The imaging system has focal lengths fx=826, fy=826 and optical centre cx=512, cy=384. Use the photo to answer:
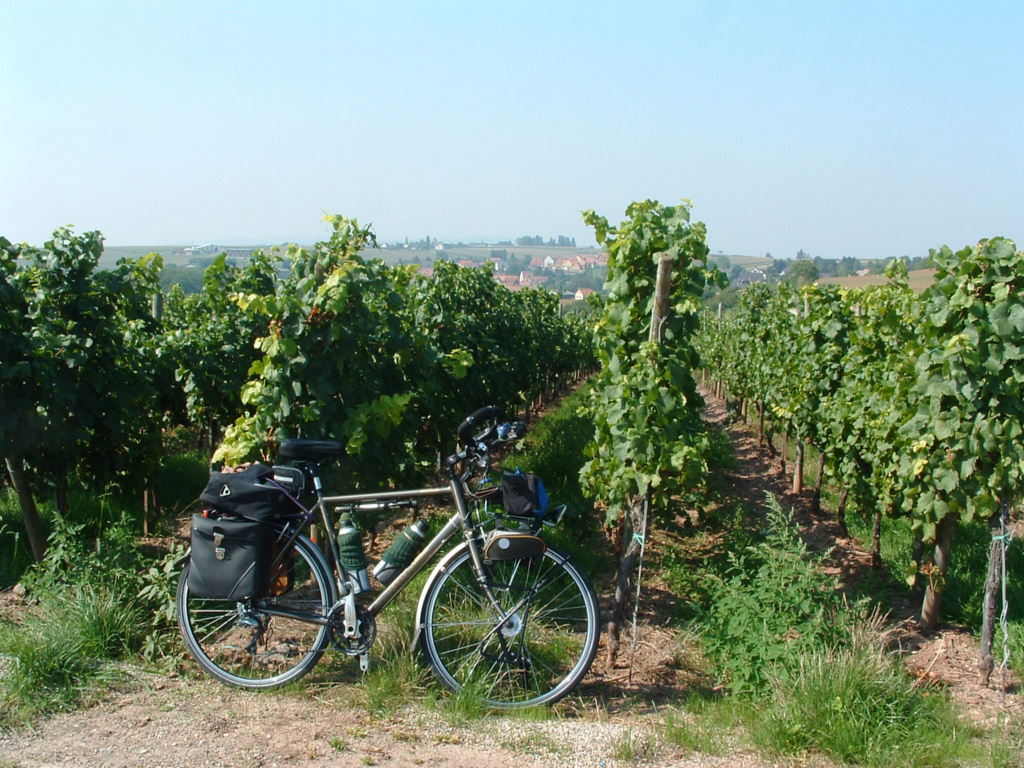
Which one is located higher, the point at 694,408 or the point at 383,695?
the point at 694,408

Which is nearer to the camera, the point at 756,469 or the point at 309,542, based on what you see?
the point at 309,542

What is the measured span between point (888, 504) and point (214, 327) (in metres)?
5.83

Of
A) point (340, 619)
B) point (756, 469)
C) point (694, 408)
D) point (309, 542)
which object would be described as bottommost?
point (756, 469)

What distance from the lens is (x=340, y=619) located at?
372 cm

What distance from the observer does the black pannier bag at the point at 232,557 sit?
3.72 meters

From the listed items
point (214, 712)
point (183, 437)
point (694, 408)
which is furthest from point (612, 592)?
point (183, 437)

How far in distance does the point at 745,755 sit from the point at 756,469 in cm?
927

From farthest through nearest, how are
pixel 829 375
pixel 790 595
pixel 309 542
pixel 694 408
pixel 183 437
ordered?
pixel 183 437
pixel 829 375
pixel 694 408
pixel 790 595
pixel 309 542

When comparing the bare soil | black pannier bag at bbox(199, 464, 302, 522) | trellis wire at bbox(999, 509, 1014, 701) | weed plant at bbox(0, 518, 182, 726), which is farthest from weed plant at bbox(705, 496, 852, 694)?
weed plant at bbox(0, 518, 182, 726)

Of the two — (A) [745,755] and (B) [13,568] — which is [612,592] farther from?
(B) [13,568]

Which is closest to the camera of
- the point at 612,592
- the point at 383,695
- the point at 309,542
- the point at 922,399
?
the point at 383,695

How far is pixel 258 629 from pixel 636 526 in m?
2.31

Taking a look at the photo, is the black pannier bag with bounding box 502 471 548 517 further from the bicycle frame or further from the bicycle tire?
the bicycle tire

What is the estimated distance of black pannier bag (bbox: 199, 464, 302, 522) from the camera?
12.2 feet
